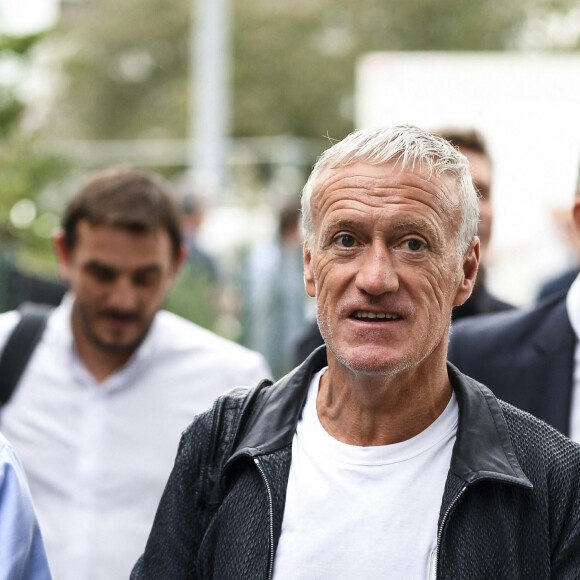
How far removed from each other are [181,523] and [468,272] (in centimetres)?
87

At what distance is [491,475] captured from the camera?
2266 mm

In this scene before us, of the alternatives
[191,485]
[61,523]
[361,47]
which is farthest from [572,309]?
[361,47]

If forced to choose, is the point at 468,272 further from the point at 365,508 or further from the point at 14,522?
the point at 14,522

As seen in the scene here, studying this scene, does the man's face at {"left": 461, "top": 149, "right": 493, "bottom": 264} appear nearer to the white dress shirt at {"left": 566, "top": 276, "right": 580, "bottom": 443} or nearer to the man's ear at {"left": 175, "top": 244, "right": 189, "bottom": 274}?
the white dress shirt at {"left": 566, "top": 276, "right": 580, "bottom": 443}

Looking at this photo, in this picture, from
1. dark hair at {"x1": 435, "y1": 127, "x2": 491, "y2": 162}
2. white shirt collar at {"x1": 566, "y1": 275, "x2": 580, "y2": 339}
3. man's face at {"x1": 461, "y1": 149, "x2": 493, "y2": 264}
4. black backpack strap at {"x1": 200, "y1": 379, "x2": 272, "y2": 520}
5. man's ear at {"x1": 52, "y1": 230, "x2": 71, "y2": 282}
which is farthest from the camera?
dark hair at {"x1": 435, "y1": 127, "x2": 491, "y2": 162}

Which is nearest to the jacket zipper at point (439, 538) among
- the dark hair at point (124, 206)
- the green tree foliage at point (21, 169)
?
the dark hair at point (124, 206)

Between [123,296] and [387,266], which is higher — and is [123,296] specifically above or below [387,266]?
below

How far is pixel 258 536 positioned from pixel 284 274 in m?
7.37

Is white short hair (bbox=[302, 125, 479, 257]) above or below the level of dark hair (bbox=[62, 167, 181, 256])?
above

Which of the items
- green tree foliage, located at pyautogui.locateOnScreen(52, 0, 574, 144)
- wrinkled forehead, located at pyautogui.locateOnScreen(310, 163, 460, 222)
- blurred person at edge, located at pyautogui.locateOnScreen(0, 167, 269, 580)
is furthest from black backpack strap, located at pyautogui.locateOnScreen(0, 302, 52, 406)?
green tree foliage, located at pyautogui.locateOnScreen(52, 0, 574, 144)

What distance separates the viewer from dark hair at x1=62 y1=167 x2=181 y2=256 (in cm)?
381

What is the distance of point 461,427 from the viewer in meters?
2.39

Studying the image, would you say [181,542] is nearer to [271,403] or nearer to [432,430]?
[271,403]

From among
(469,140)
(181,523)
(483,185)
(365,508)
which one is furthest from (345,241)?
(469,140)
